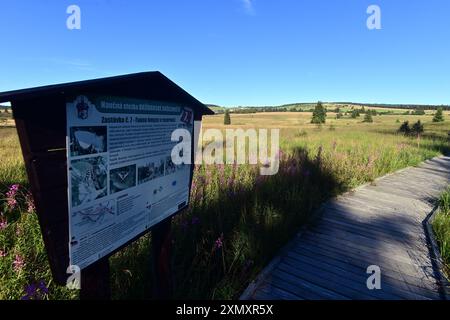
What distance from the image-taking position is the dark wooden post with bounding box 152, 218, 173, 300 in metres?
2.39

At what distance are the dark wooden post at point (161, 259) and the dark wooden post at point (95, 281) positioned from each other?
58 centimetres

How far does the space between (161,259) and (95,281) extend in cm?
69

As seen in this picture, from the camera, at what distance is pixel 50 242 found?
146cm

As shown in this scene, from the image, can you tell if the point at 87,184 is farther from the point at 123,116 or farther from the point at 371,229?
the point at 371,229

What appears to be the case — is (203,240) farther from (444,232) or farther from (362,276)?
(444,232)

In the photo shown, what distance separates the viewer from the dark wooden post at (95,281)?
5.77 feet

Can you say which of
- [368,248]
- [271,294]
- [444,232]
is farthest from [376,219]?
[271,294]

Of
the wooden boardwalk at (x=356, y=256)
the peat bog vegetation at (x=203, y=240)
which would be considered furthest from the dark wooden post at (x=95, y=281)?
the wooden boardwalk at (x=356, y=256)

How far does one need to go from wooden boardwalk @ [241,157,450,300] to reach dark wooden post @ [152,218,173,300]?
0.88m

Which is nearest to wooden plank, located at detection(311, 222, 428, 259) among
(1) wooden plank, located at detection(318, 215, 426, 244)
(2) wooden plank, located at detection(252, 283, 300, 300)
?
(1) wooden plank, located at detection(318, 215, 426, 244)

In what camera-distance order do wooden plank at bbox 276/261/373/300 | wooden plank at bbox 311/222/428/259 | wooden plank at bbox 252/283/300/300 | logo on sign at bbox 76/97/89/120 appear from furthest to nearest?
wooden plank at bbox 311/222/428/259
wooden plank at bbox 276/261/373/300
wooden plank at bbox 252/283/300/300
logo on sign at bbox 76/97/89/120

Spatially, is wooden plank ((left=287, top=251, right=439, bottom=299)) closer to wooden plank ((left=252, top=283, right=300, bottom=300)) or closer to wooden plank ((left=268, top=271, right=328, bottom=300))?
wooden plank ((left=268, top=271, right=328, bottom=300))
